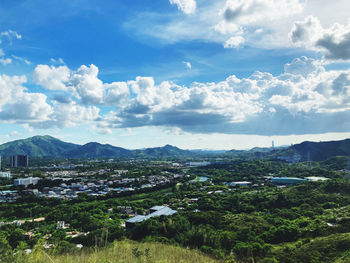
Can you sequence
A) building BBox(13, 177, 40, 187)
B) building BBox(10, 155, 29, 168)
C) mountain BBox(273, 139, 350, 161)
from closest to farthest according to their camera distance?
building BBox(13, 177, 40, 187) < mountain BBox(273, 139, 350, 161) < building BBox(10, 155, 29, 168)

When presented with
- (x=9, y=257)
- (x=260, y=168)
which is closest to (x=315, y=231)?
(x=9, y=257)

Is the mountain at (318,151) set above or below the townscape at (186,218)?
above

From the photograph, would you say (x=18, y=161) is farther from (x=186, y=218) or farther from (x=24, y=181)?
(x=186, y=218)

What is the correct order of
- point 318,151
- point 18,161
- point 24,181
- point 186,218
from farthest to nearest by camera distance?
point 318,151, point 18,161, point 24,181, point 186,218

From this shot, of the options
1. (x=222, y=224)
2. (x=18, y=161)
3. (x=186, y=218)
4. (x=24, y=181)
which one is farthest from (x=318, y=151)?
(x=18, y=161)

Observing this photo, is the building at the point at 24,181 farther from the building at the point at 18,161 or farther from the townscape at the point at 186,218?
the building at the point at 18,161

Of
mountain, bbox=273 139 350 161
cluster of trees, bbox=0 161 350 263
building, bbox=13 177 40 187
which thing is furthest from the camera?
mountain, bbox=273 139 350 161

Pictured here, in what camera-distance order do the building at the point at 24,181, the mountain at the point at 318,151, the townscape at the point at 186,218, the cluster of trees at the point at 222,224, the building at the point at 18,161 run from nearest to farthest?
the cluster of trees at the point at 222,224 < the townscape at the point at 186,218 < the building at the point at 24,181 < the mountain at the point at 318,151 < the building at the point at 18,161

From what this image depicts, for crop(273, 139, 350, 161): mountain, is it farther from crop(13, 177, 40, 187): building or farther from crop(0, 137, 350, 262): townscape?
crop(13, 177, 40, 187): building

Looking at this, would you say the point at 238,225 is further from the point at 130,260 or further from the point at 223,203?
the point at 130,260

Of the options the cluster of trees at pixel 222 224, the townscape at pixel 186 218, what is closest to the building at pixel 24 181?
the townscape at pixel 186 218

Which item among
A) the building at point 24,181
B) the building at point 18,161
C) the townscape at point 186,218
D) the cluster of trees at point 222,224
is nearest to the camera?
the cluster of trees at point 222,224

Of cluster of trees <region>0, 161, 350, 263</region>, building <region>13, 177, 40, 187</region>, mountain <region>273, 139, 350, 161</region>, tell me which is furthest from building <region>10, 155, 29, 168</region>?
mountain <region>273, 139, 350, 161</region>
